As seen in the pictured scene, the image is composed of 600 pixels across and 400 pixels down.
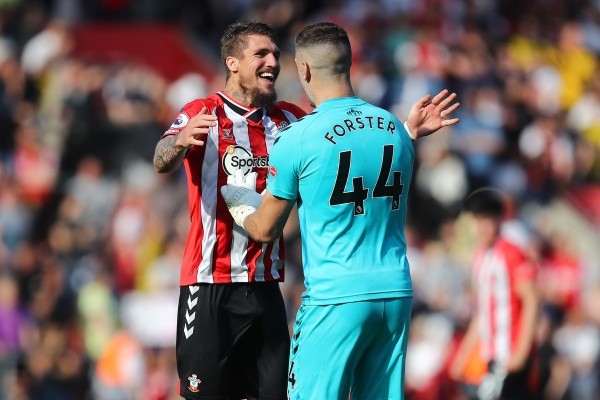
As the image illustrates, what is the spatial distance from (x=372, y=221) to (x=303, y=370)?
2.87 ft

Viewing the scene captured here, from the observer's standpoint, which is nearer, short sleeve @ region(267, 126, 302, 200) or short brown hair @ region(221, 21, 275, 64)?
short sleeve @ region(267, 126, 302, 200)

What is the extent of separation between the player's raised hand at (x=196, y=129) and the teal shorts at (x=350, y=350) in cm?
109

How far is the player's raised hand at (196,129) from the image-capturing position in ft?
22.4

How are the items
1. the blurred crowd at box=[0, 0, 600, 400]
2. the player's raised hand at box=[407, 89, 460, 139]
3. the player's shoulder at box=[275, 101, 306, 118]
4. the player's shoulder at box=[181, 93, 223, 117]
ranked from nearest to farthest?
the player's raised hand at box=[407, 89, 460, 139]
the player's shoulder at box=[181, 93, 223, 117]
the player's shoulder at box=[275, 101, 306, 118]
the blurred crowd at box=[0, 0, 600, 400]

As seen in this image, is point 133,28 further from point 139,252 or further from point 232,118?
point 232,118

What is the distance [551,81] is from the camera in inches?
782

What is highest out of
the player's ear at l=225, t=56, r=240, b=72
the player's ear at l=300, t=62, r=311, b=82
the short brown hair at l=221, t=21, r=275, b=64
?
the short brown hair at l=221, t=21, r=275, b=64

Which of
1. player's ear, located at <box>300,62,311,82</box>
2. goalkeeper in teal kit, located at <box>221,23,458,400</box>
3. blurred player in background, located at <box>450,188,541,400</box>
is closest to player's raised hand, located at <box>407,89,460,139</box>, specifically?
goalkeeper in teal kit, located at <box>221,23,458,400</box>

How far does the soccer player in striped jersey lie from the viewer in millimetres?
7438

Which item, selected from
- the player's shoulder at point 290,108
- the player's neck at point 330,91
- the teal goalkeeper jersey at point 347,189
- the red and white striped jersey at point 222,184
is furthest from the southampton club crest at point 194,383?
the player's neck at point 330,91

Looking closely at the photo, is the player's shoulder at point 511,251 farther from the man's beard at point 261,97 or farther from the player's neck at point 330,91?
the player's neck at point 330,91

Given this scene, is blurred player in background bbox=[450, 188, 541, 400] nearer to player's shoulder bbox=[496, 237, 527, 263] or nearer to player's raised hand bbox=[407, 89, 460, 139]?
player's shoulder bbox=[496, 237, 527, 263]

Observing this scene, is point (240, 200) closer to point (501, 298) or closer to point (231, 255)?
point (231, 255)

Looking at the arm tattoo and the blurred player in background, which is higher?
the arm tattoo
